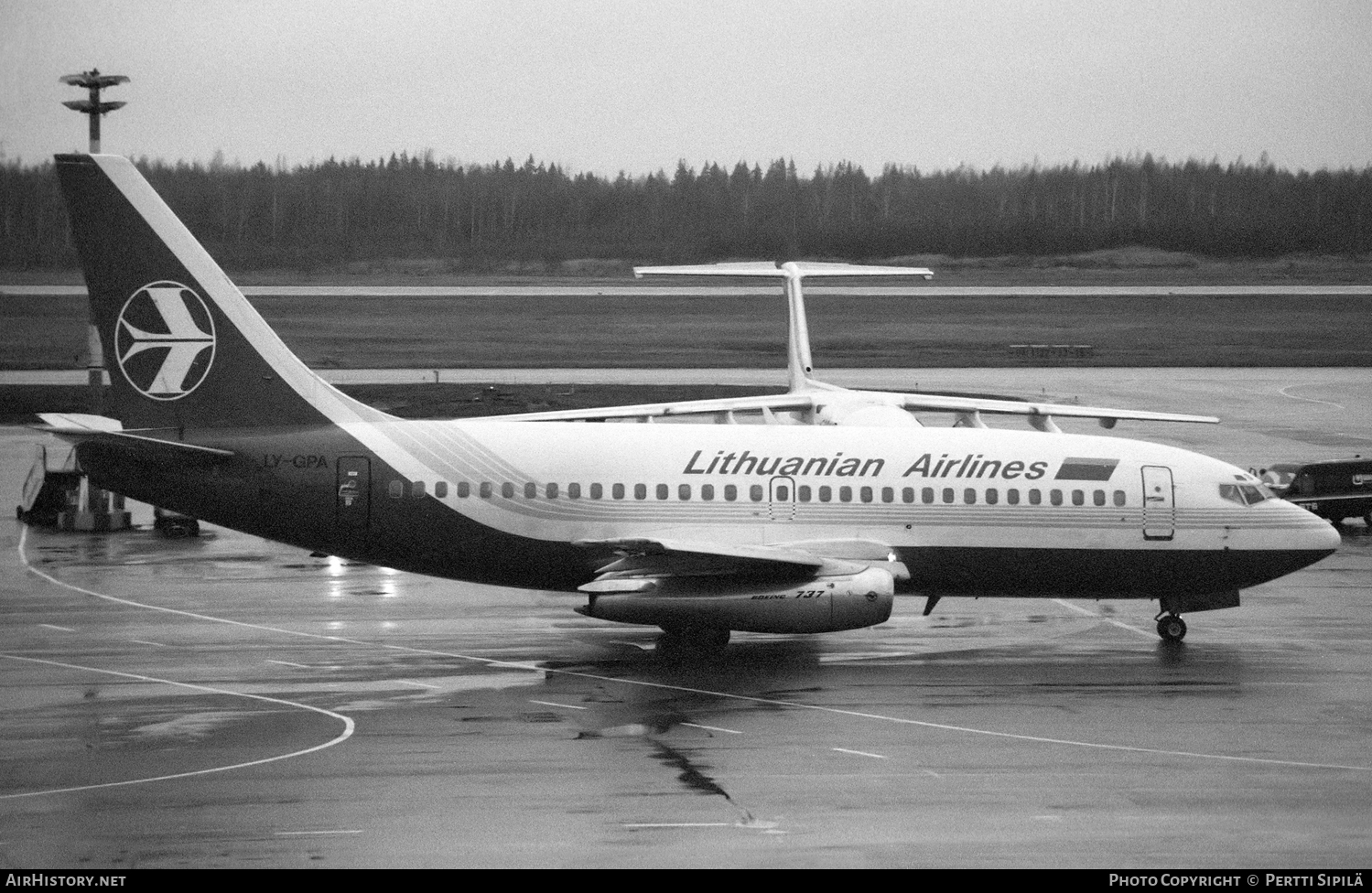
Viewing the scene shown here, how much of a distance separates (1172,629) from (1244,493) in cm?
291

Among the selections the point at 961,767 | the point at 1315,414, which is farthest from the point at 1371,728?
the point at 1315,414

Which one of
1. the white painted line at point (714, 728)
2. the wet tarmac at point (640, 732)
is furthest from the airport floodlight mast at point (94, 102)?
the white painted line at point (714, 728)

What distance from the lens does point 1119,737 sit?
21.9 meters

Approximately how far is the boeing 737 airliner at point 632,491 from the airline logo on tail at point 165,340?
0.11 ft

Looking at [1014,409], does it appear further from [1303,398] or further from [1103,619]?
[1303,398]

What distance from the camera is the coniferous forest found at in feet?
344

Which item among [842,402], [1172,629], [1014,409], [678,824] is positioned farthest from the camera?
[842,402]

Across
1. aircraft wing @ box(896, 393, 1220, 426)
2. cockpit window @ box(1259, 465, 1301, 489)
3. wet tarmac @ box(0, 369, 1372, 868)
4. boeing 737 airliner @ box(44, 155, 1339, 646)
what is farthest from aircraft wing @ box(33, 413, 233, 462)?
cockpit window @ box(1259, 465, 1301, 489)

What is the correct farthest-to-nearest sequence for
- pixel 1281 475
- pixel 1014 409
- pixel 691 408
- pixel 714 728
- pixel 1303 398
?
pixel 1303 398
pixel 1281 475
pixel 691 408
pixel 1014 409
pixel 714 728

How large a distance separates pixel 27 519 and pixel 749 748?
25.5 m

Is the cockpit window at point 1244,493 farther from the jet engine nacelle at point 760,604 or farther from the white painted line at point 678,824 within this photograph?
the white painted line at point 678,824

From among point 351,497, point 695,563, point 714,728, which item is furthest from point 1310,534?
Answer: point 351,497

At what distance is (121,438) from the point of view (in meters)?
26.5

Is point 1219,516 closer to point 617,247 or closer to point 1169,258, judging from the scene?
point 617,247
